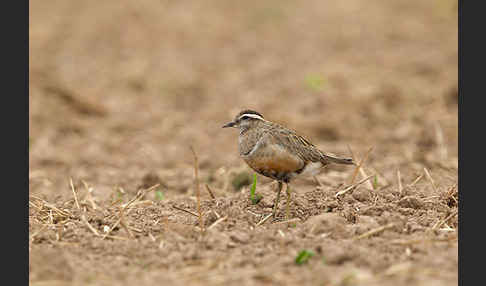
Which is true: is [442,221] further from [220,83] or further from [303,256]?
[220,83]

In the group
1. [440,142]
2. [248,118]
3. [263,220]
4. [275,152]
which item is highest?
[248,118]

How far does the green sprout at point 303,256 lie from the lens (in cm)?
500

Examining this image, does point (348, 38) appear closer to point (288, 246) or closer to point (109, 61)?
point (109, 61)

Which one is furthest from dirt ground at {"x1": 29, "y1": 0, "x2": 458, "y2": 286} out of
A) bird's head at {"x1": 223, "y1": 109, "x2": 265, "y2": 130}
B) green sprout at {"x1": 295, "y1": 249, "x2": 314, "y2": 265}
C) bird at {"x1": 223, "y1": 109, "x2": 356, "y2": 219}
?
bird's head at {"x1": 223, "y1": 109, "x2": 265, "y2": 130}

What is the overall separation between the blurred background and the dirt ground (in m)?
0.05

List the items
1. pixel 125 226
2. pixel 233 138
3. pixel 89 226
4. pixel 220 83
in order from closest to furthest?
1. pixel 125 226
2. pixel 89 226
3. pixel 233 138
4. pixel 220 83

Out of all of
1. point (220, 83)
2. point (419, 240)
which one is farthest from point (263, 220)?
point (220, 83)

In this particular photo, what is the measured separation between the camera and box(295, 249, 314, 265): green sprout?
5001 mm

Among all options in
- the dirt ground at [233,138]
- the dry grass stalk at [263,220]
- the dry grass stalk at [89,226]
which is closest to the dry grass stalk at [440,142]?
the dirt ground at [233,138]

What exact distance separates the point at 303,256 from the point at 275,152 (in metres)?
1.39

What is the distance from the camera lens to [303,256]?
5023mm

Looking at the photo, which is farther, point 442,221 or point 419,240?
point 442,221

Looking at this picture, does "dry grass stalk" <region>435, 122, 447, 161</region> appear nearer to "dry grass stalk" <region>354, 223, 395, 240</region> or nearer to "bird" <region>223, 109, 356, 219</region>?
"bird" <region>223, 109, 356, 219</region>

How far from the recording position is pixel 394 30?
1772 cm
